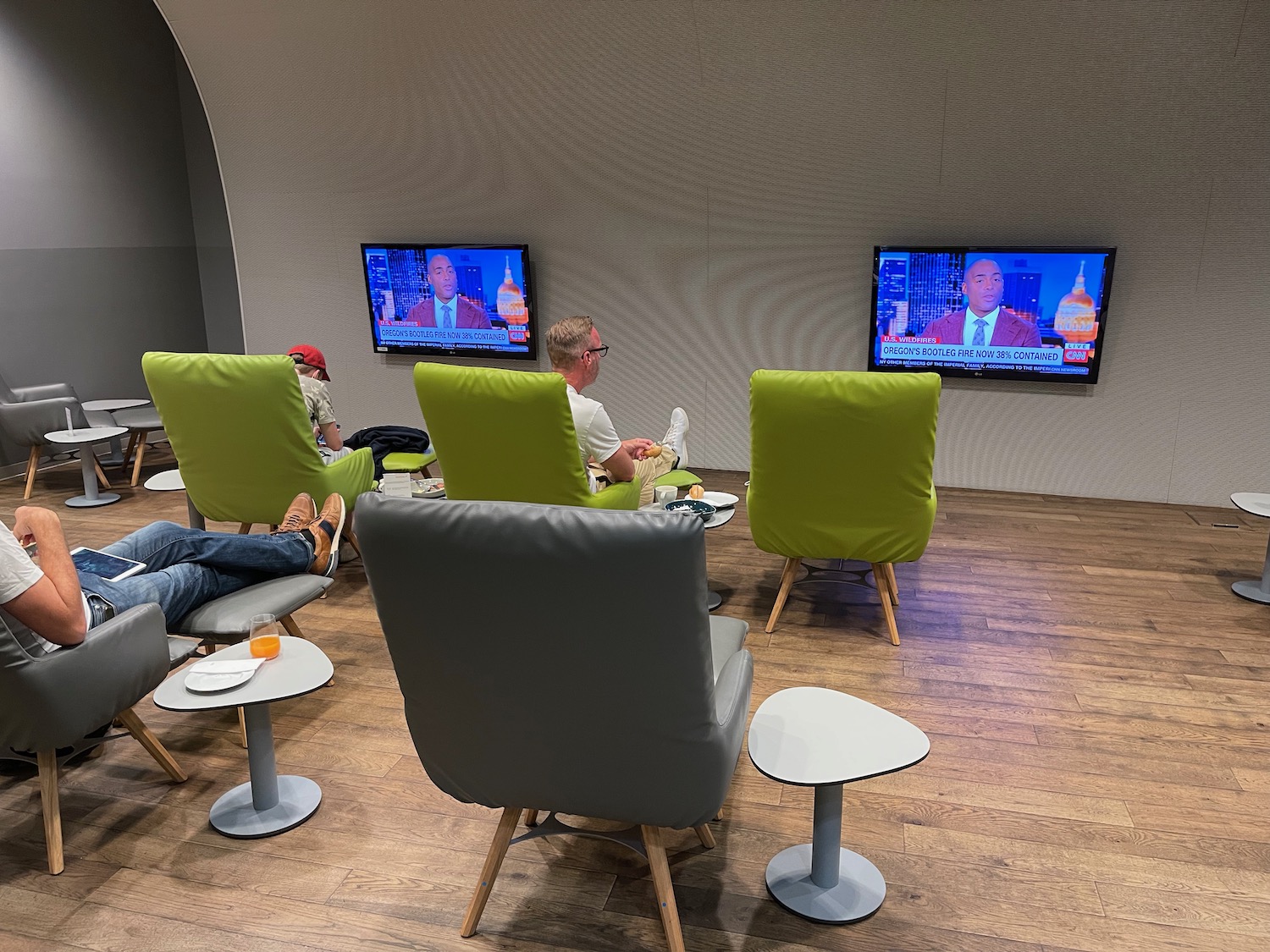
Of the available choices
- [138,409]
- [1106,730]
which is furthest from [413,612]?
[138,409]

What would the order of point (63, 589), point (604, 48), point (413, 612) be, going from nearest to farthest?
point (413, 612) < point (63, 589) < point (604, 48)

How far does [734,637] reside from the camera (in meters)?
2.43

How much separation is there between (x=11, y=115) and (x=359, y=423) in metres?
3.14

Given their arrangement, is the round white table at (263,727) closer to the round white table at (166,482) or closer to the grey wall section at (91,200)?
the round white table at (166,482)

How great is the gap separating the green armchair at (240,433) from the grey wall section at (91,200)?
11.9 ft

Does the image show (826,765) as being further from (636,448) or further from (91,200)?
(91,200)

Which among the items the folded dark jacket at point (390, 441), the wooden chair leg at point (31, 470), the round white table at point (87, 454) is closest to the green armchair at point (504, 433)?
the folded dark jacket at point (390, 441)

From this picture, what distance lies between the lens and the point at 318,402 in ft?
14.1

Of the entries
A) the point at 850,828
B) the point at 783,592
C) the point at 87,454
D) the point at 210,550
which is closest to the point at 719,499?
the point at 783,592

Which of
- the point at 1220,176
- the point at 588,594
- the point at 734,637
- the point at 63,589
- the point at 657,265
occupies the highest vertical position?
the point at 1220,176

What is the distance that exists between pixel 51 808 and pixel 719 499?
2609 mm

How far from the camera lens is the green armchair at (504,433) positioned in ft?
10.6

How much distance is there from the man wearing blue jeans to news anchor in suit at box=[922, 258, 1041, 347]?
379cm

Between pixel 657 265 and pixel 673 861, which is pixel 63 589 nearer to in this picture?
pixel 673 861
